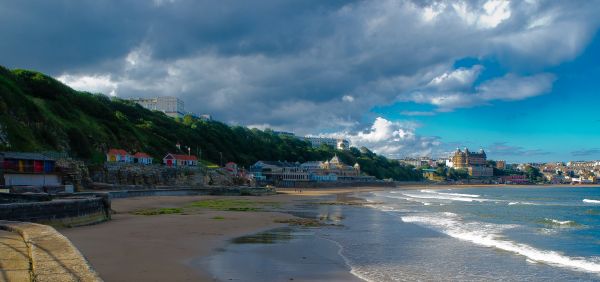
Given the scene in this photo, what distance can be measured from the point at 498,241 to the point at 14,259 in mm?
18927

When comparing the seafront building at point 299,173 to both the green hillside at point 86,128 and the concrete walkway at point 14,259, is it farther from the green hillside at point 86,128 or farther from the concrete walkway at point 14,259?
the concrete walkway at point 14,259

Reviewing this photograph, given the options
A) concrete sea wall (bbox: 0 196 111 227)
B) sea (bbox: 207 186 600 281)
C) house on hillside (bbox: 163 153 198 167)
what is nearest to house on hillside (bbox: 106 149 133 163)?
house on hillside (bbox: 163 153 198 167)

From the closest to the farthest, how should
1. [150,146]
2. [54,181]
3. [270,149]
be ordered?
[54,181], [150,146], [270,149]

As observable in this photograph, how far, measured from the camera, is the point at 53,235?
1144 centimetres

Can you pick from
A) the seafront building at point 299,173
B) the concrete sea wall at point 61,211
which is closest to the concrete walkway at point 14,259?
the concrete sea wall at point 61,211

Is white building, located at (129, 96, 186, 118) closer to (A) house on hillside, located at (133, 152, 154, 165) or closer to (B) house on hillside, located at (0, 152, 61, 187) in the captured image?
(A) house on hillside, located at (133, 152, 154, 165)

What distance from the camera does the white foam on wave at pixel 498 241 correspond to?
16.1 metres

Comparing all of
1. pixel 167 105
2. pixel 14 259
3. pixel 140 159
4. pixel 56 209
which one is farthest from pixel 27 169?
pixel 167 105

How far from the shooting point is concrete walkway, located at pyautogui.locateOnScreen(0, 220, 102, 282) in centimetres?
749

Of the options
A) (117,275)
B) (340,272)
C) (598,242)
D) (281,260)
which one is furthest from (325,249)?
(598,242)

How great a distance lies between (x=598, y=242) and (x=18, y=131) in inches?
2067

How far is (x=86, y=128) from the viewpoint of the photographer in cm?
7069

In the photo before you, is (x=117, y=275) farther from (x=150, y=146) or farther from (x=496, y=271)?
(x=150, y=146)

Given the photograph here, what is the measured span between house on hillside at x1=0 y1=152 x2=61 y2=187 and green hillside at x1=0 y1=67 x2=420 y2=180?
7713 mm
